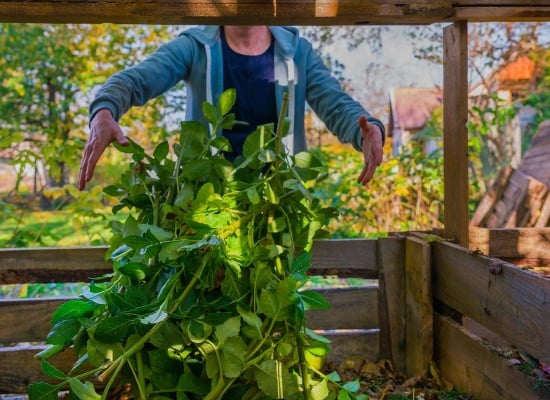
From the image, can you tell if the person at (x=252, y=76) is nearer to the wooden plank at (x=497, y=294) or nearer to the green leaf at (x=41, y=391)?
the wooden plank at (x=497, y=294)

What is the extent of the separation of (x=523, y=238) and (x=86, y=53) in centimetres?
475

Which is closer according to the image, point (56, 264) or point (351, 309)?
point (56, 264)

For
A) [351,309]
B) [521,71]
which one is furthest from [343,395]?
[521,71]

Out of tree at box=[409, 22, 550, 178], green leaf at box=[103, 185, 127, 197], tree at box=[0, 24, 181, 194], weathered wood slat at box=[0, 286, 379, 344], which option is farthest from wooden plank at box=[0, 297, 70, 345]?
tree at box=[409, 22, 550, 178]

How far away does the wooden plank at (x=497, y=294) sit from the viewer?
130 cm

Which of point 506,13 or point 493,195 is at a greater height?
point 506,13

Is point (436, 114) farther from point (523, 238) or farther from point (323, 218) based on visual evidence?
point (323, 218)

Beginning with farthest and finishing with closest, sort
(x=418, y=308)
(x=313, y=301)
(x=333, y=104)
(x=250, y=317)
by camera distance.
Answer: (x=333, y=104) → (x=418, y=308) → (x=313, y=301) → (x=250, y=317)

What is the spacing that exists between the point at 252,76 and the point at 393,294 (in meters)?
0.93

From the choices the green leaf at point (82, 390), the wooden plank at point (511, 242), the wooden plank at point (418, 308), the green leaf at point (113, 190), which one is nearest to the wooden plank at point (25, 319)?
the green leaf at point (113, 190)

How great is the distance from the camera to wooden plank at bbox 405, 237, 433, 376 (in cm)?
186

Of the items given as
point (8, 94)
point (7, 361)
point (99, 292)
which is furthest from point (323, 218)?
point (8, 94)

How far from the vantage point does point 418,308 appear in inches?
74.9

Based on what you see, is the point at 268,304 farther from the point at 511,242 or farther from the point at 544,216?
the point at 544,216
